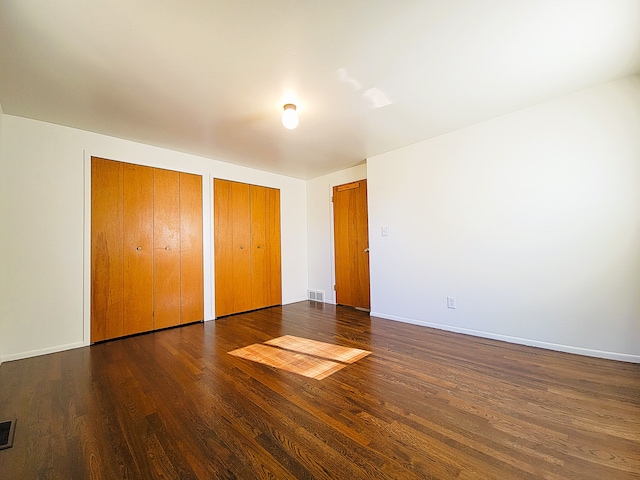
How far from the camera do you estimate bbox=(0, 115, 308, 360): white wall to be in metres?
2.51

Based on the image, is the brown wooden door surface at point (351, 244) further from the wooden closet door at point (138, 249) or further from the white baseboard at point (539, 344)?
the wooden closet door at point (138, 249)

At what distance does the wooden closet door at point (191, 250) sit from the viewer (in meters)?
3.64

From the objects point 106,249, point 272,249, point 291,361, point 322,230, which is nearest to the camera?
point 291,361

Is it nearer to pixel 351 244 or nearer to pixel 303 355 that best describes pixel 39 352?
pixel 303 355

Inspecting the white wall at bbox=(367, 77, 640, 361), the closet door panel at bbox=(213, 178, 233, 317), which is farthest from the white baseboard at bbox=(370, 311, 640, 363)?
the closet door panel at bbox=(213, 178, 233, 317)

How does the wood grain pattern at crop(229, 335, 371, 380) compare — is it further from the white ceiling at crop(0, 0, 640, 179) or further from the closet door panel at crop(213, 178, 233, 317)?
the white ceiling at crop(0, 0, 640, 179)

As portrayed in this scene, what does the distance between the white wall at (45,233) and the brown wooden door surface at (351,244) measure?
3188 mm

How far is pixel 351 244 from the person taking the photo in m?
4.50

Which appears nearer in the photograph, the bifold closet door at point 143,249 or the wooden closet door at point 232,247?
the bifold closet door at point 143,249

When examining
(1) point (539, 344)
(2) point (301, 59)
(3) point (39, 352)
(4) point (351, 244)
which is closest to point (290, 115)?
(2) point (301, 59)

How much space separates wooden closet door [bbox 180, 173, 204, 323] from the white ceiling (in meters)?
0.96

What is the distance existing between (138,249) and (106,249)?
0.32 metres

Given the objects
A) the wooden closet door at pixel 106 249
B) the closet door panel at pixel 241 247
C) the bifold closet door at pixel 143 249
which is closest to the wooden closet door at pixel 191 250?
the bifold closet door at pixel 143 249

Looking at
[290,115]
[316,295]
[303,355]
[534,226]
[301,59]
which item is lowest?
[303,355]
